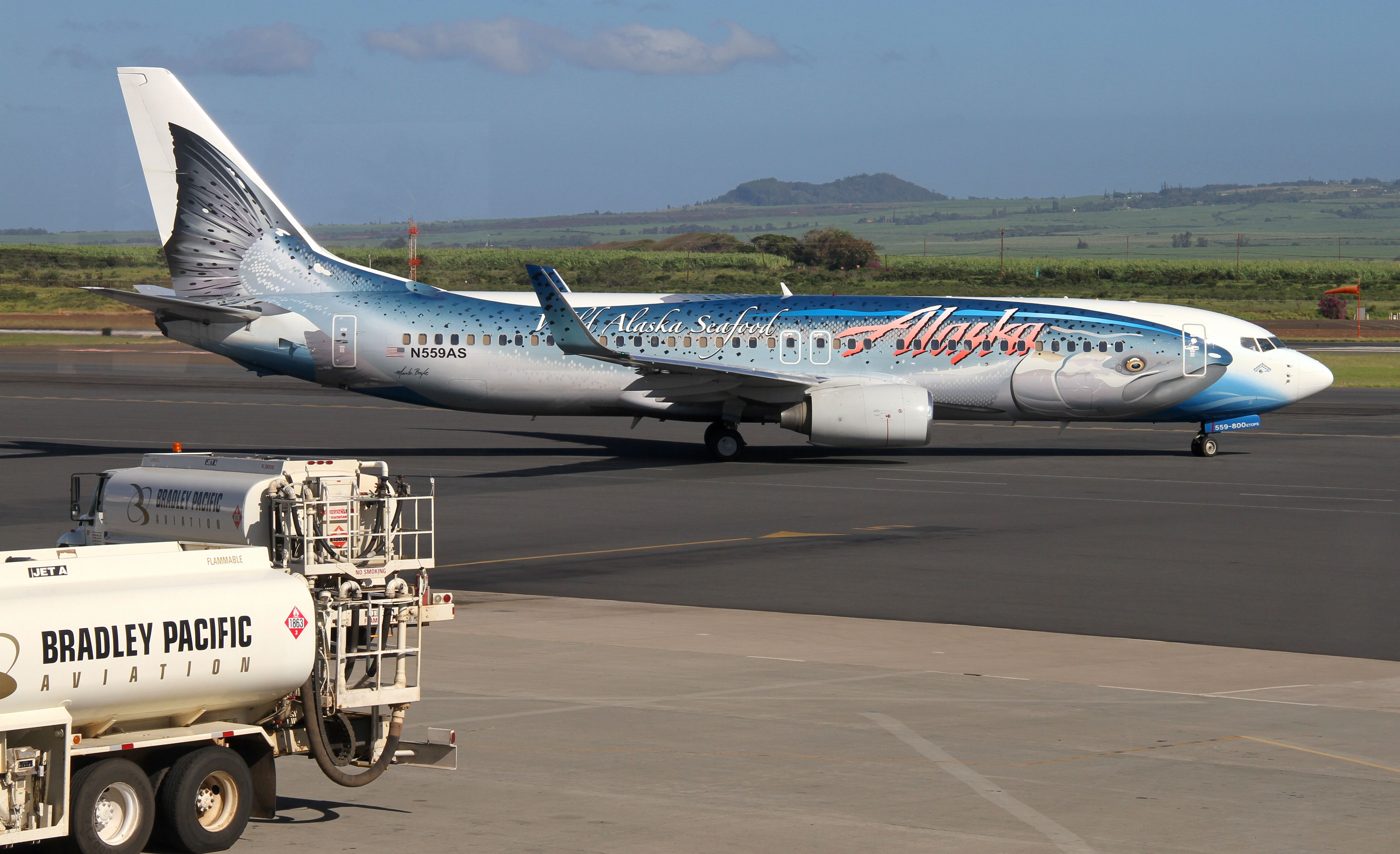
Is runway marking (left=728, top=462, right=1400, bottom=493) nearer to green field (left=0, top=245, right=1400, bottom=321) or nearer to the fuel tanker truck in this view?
the fuel tanker truck

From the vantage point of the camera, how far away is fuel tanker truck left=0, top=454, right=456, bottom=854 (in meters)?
10.3

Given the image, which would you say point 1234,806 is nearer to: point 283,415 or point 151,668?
point 151,668

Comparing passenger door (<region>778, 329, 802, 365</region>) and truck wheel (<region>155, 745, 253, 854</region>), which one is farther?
passenger door (<region>778, 329, 802, 365</region>)

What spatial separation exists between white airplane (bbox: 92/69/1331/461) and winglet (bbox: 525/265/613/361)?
1793mm

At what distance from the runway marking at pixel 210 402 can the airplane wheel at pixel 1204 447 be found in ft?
91.8

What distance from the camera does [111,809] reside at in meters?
10.8

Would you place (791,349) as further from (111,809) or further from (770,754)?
(111,809)

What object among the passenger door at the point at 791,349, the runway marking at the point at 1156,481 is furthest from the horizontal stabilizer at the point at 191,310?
the runway marking at the point at 1156,481

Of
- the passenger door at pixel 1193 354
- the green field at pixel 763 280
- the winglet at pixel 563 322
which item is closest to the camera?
the winglet at pixel 563 322

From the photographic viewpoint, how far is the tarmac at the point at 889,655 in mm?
12211

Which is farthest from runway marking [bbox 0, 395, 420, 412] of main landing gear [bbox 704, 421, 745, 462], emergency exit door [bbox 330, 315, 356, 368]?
main landing gear [bbox 704, 421, 745, 462]

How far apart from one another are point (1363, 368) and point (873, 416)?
51.4 metres

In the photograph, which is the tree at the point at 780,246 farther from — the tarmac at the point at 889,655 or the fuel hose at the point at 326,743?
the fuel hose at the point at 326,743

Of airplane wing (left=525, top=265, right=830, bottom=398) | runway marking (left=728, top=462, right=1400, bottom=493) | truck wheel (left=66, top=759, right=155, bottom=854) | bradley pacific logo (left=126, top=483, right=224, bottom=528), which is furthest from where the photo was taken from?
airplane wing (left=525, top=265, right=830, bottom=398)
